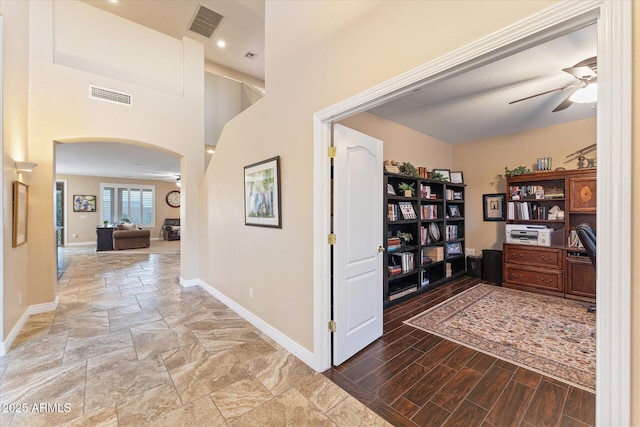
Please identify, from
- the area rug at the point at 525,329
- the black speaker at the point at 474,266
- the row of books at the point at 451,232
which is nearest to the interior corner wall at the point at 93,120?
the area rug at the point at 525,329

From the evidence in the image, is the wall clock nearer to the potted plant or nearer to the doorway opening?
the potted plant

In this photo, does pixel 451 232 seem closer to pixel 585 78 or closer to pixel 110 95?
pixel 585 78

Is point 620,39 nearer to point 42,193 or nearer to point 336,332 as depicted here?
point 336,332

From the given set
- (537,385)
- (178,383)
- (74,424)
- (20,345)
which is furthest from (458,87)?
(20,345)

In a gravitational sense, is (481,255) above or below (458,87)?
below

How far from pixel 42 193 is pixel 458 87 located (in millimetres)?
5574

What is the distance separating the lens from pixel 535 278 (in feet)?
14.0

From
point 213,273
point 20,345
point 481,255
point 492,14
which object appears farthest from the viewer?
point 481,255

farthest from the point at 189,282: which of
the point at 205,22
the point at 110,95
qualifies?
the point at 205,22

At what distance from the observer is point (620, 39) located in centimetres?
89

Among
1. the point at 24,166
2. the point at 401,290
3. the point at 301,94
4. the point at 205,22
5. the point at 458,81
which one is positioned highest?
the point at 205,22

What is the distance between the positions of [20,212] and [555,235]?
747cm

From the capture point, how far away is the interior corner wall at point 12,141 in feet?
8.55

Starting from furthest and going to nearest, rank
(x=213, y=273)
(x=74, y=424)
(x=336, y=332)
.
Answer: (x=213, y=273), (x=336, y=332), (x=74, y=424)
